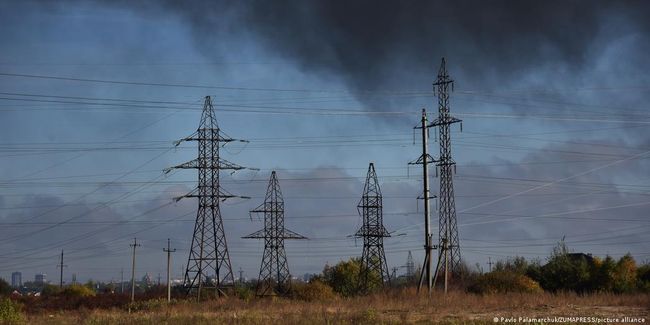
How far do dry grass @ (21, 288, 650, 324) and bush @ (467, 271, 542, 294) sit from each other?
934 centimetres

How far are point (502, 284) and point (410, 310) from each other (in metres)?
19.2

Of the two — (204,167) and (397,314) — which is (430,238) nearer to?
(397,314)

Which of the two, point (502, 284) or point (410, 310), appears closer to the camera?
point (410, 310)

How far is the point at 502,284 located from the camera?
2103 inches

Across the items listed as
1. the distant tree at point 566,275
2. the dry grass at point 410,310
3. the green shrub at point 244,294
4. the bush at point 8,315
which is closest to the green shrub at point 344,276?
the green shrub at point 244,294

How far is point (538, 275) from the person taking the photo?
62.3 m

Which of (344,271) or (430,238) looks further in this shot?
(344,271)

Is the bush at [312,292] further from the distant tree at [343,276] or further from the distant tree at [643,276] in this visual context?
the distant tree at [643,276]

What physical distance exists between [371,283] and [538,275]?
19.9m

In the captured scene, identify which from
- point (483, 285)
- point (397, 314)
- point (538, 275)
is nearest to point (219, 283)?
point (483, 285)

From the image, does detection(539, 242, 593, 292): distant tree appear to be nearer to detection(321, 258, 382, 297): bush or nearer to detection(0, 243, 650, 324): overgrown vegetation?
detection(0, 243, 650, 324): overgrown vegetation

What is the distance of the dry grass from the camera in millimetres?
31953

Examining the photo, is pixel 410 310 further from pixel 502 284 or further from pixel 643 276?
pixel 643 276

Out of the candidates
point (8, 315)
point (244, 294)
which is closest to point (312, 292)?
point (244, 294)
